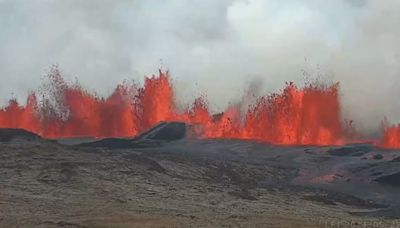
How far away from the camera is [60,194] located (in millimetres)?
113688

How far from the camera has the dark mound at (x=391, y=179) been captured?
173 m

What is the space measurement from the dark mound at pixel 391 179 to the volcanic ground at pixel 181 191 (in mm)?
270

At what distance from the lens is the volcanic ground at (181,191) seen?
8806 cm

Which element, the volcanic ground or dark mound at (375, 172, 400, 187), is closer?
the volcanic ground

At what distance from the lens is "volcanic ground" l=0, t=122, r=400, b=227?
88.1 m

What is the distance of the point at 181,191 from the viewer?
130125 mm

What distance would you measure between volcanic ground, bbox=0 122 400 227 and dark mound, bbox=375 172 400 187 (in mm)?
270

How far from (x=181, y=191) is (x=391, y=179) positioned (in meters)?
71.0

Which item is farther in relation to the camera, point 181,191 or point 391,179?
point 391,179

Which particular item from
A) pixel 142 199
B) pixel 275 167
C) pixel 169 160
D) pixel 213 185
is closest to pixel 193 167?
pixel 169 160

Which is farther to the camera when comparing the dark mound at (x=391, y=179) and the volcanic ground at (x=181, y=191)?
the dark mound at (x=391, y=179)

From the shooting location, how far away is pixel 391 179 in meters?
Result: 174

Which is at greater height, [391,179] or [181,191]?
[391,179]

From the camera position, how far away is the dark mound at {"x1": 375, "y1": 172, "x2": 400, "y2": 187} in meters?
173
